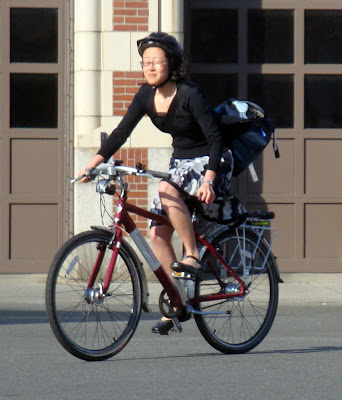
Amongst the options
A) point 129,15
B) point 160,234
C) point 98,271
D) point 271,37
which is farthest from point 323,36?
point 98,271

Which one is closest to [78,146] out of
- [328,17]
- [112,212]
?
[112,212]

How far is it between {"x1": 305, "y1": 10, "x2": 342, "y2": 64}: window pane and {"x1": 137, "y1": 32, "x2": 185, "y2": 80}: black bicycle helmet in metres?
5.66

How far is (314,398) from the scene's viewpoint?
556 cm

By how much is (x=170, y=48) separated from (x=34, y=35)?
18.0ft

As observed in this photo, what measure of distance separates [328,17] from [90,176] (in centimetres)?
642

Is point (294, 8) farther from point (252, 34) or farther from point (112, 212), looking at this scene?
point (112, 212)

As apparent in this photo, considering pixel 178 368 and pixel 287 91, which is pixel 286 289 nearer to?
pixel 287 91

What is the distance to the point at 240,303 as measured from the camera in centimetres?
707

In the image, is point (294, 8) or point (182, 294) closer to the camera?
point (182, 294)

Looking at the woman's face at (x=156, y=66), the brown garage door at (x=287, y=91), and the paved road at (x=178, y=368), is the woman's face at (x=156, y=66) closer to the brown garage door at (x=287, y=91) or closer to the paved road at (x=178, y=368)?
the paved road at (x=178, y=368)

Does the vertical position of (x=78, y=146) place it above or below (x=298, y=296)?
above

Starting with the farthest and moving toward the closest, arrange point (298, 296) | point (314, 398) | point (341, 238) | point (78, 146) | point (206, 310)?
point (341, 238) → point (78, 146) → point (298, 296) → point (206, 310) → point (314, 398)

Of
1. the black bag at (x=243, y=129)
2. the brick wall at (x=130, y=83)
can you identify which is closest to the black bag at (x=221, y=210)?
the black bag at (x=243, y=129)

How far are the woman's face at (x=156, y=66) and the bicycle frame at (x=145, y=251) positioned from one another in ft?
2.24
